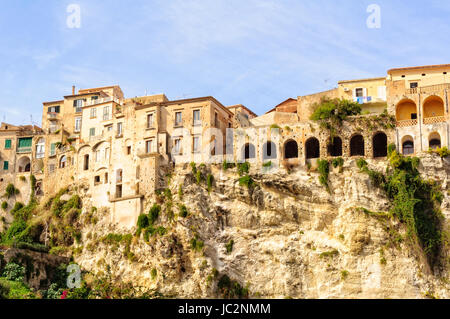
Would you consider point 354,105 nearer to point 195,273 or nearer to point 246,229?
point 246,229

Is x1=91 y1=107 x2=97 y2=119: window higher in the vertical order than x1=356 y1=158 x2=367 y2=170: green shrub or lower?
higher

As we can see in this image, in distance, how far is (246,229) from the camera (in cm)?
4534

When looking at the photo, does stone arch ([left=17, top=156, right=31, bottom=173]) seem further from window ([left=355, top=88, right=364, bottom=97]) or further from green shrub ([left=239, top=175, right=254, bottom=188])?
window ([left=355, top=88, right=364, bottom=97])

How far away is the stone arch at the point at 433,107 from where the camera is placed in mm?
46303

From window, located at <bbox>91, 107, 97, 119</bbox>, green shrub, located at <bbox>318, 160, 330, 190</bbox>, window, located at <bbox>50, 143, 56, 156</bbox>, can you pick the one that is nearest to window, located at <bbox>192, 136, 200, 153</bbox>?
green shrub, located at <bbox>318, 160, 330, 190</bbox>

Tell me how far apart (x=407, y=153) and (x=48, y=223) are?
88.5 feet

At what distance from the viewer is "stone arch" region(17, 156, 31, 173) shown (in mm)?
59241

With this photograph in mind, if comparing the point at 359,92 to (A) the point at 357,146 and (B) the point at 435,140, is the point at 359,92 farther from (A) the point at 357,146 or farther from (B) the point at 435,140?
(B) the point at 435,140

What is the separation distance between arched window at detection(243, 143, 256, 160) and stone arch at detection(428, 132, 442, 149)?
38.7 ft

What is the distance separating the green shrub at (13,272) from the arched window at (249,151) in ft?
55.2

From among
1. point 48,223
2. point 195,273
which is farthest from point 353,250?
point 48,223
